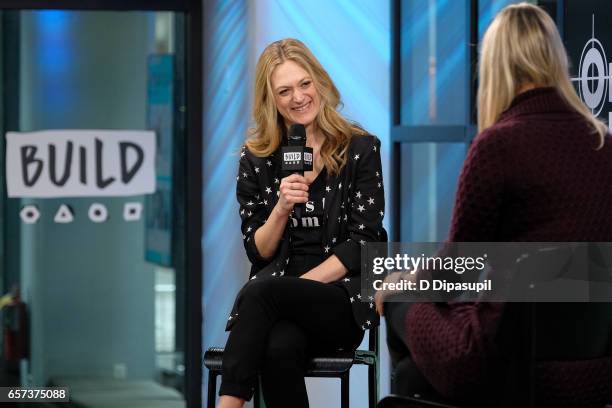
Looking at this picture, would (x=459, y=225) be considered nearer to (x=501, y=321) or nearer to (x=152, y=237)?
(x=501, y=321)

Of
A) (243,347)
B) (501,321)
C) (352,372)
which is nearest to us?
(501,321)

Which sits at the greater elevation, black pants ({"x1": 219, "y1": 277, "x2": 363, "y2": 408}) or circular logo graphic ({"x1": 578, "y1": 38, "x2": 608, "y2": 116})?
circular logo graphic ({"x1": 578, "y1": 38, "x2": 608, "y2": 116})

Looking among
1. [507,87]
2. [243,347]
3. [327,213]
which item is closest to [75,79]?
[327,213]

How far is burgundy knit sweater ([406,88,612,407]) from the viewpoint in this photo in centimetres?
219

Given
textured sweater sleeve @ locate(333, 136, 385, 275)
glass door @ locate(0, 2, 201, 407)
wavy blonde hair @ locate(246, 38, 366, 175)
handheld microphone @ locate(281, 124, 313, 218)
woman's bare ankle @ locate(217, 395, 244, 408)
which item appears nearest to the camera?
woman's bare ankle @ locate(217, 395, 244, 408)

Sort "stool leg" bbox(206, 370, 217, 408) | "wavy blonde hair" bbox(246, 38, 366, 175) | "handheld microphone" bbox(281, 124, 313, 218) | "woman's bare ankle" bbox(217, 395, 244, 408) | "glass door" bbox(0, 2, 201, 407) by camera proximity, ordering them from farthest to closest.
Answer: "glass door" bbox(0, 2, 201, 407), "wavy blonde hair" bbox(246, 38, 366, 175), "stool leg" bbox(206, 370, 217, 408), "handheld microphone" bbox(281, 124, 313, 218), "woman's bare ankle" bbox(217, 395, 244, 408)

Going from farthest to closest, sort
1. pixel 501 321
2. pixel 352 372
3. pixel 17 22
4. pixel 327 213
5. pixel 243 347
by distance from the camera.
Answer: pixel 17 22 < pixel 352 372 < pixel 327 213 < pixel 243 347 < pixel 501 321

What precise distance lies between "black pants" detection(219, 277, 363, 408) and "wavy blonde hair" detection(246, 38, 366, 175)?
472 millimetres

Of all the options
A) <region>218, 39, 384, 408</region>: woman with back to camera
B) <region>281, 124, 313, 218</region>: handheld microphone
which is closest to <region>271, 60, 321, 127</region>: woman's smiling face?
<region>218, 39, 384, 408</region>: woman with back to camera

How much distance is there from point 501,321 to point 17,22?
10.8 feet

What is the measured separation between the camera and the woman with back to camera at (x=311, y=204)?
115 inches

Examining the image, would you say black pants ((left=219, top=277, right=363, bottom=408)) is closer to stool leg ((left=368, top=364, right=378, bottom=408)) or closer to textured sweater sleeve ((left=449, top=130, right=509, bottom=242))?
stool leg ((left=368, top=364, right=378, bottom=408))

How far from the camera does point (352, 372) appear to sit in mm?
4301

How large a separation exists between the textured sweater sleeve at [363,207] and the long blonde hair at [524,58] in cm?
91
